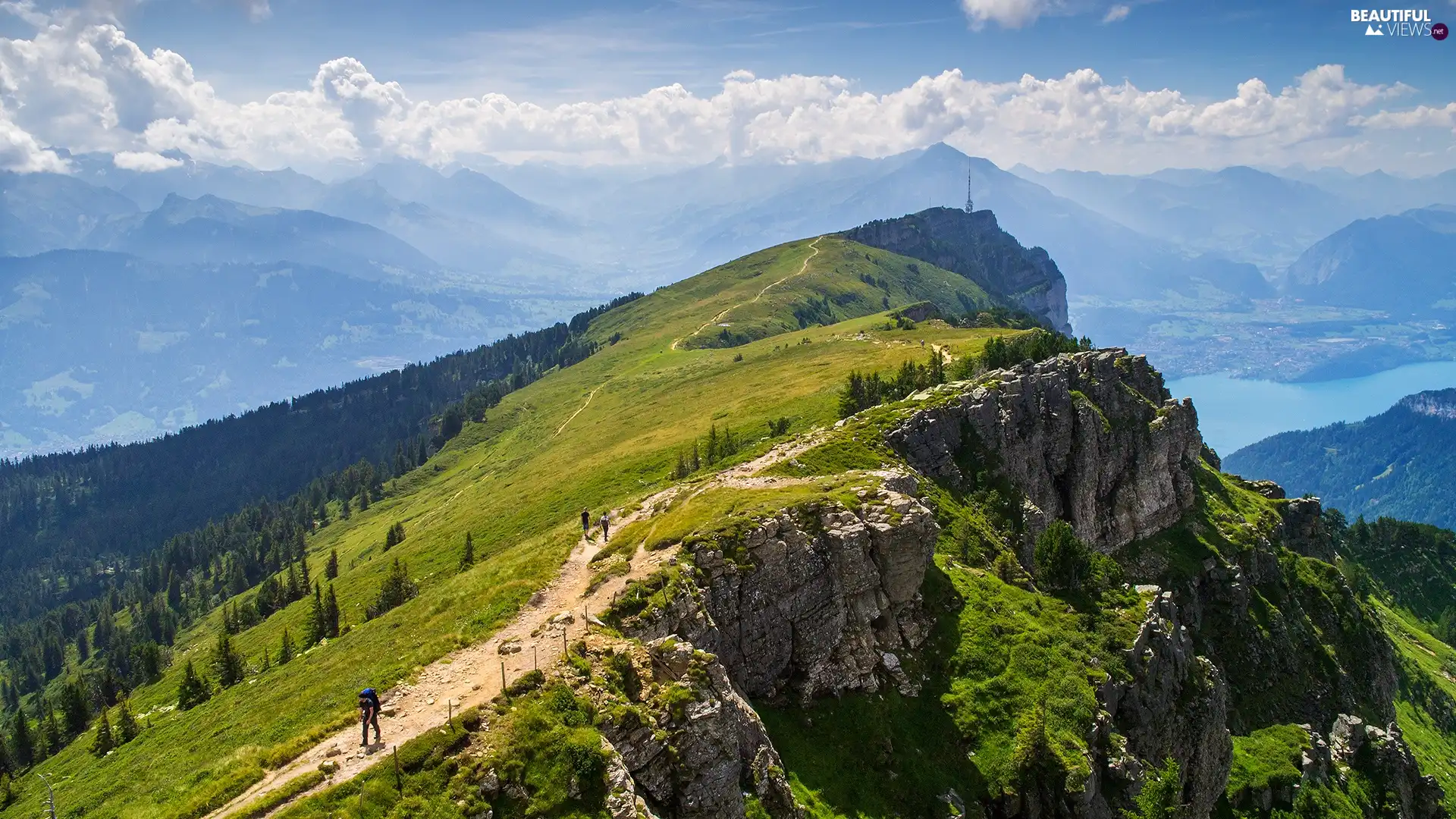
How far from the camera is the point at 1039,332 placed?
357 ft

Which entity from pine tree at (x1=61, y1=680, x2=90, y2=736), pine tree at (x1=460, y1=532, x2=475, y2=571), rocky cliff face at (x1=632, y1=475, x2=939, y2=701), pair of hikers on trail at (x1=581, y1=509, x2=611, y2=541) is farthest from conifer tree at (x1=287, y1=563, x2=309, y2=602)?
rocky cliff face at (x1=632, y1=475, x2=939, y2=701)

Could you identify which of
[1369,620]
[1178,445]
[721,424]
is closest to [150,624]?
[721,424]

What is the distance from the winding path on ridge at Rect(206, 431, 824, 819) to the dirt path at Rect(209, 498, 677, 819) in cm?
5

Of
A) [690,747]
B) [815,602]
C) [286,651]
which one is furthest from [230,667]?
[690,747]

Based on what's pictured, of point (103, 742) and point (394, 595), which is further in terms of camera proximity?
point (394, 595)

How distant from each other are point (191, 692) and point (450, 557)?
114 feet

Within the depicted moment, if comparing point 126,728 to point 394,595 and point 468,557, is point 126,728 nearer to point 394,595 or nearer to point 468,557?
point 394,595

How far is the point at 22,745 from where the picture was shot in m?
87.3

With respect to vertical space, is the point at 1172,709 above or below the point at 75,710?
above

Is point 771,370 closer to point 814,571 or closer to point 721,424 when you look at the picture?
point 721,424

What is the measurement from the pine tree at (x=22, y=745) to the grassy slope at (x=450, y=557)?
10845 millimetres

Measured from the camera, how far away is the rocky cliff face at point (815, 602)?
42938 mm

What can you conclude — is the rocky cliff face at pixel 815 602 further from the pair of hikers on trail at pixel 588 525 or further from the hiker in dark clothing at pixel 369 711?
the pair of hikers on trail at pixel 588 525

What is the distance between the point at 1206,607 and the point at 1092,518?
45.5 feet
